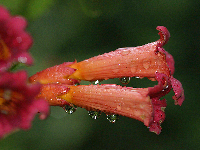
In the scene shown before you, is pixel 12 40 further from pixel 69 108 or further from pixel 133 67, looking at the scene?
pixel 133 67

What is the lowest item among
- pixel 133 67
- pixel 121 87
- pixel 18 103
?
pixel 18 103

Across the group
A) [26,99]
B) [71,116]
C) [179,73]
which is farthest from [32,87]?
[179,73]

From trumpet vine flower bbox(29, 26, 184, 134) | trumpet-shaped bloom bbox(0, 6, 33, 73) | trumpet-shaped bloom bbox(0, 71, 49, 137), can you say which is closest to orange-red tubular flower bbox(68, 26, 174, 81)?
trumpet vine flower bbox(29, 26, 184, 134)

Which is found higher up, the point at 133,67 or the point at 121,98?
the point at 133,67

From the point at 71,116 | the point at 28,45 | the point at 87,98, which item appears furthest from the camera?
the point at 71,116

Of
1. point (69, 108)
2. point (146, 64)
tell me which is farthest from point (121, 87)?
point (69, 108)

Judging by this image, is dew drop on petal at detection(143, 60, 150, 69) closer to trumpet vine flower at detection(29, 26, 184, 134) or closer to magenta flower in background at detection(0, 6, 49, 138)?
trumpet vine flower at detection(29, 26, 184, 134)

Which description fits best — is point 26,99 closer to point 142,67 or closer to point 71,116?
point 142,67
